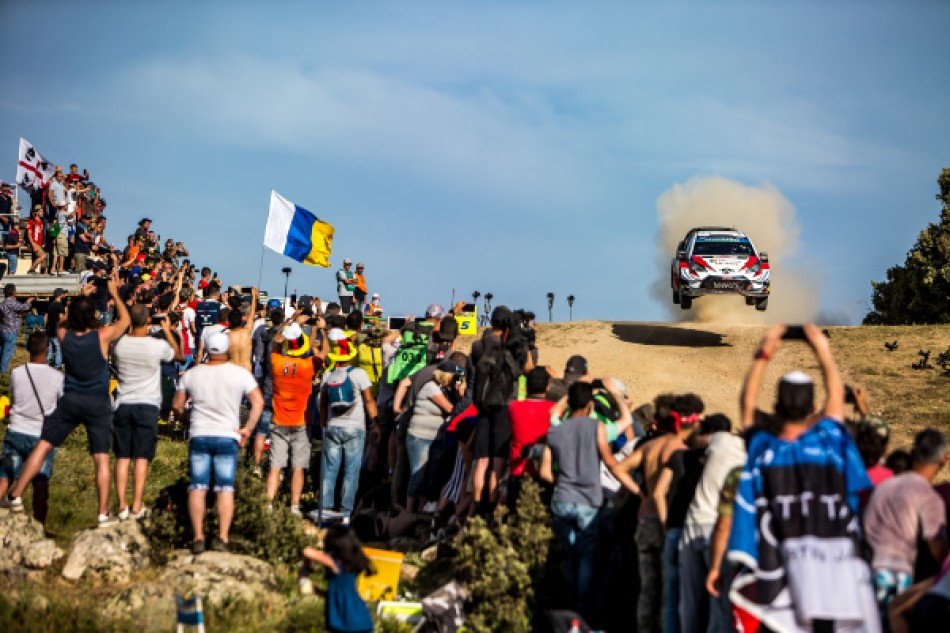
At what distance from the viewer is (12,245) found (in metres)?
28.1

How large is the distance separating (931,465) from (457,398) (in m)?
6.78

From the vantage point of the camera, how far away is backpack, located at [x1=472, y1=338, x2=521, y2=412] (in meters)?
11.5

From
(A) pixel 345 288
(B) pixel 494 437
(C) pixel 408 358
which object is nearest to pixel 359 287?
(A) pixel 345 288

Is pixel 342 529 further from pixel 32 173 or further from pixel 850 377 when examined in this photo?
pixel 32 173

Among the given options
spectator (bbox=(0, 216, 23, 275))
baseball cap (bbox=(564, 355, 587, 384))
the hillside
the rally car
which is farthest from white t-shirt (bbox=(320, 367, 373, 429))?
spectator (bbox=(0, 216, 23, 275))

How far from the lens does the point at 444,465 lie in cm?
1280

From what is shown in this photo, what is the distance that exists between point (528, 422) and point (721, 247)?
17219mm

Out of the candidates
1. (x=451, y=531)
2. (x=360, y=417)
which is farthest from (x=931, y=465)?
(x=360, y=417)

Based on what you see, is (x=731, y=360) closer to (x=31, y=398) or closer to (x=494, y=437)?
(x=494, y=437)

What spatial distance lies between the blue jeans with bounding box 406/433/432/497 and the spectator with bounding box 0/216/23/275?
18.1 meters

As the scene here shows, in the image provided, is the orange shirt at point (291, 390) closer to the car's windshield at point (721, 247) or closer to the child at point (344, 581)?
the child at point (344, 581)

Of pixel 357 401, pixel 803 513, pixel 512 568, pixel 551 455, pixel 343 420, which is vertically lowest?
pixel 512 568

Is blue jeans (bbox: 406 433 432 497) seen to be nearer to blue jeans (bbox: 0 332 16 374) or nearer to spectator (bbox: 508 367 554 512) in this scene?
spectator (bbox: 508 367 554 512)

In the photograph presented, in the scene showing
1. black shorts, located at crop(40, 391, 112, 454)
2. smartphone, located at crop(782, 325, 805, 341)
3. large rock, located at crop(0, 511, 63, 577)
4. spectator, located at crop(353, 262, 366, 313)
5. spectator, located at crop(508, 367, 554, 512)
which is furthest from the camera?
spectator, located at crop(353, 262, 366, 313)
